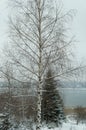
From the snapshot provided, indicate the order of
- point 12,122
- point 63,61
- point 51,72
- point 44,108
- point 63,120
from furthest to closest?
point 63,120 < point 44,108 < point 12,122 < point 51,72 < point 63,61

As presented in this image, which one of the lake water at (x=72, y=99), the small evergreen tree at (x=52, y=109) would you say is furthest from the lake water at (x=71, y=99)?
the small evergreen tree at (x=52, y=109)

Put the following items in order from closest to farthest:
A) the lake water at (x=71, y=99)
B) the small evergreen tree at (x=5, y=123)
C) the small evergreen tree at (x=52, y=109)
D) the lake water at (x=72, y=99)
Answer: the lake water at (x=72, y=99) → the lake water at (x=71, y=99) → the small evergreen tree at (x=5, y=123) → the small evergreen tree at (x=52, y=109)

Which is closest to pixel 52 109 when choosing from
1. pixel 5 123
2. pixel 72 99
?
pixel 5 123

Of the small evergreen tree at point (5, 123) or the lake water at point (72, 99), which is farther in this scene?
the small evergreen tree at point (5, 123)

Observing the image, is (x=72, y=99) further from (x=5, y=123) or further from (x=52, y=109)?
(x=5, y=123)

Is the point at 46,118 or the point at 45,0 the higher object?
the point at 45,0

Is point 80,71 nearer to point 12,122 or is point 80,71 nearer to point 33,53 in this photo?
point 33,53

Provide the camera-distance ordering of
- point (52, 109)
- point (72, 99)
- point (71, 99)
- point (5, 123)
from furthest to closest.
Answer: point (72, 99), point (71, 99), point (52, 109), point (5, 123)

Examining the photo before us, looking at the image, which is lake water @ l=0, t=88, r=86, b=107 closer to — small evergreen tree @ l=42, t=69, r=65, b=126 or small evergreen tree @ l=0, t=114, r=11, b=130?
small evergreen tree @ l=42, t=69, r=65, b=126

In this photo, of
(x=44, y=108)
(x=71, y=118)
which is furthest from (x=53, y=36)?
(x=71, y=118)

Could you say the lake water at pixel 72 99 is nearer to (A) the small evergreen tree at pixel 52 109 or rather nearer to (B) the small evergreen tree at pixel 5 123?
(A) the small evergreen tree at pixel 52 109

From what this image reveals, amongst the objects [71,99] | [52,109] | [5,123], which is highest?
[71,99]

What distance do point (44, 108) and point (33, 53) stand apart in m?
13.5

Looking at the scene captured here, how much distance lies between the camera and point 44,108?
26.5 metres
